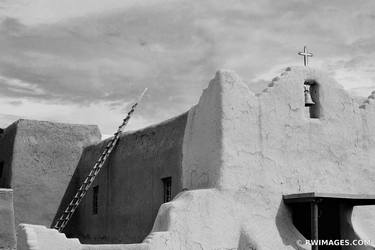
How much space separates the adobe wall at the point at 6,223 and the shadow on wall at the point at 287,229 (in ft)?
24.6

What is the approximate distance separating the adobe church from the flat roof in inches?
1.1

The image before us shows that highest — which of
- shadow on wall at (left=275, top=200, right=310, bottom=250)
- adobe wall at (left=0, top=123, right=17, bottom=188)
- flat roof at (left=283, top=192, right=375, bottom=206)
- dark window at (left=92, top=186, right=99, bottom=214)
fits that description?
adobe wall at (left=0, top=123, right=17, bottom=188)

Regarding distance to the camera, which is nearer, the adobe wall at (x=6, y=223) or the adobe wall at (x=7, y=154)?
the adobe wall at (x=6, y=223)

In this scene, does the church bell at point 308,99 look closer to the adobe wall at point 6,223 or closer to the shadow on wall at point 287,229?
the shadow on wall at point 287,229

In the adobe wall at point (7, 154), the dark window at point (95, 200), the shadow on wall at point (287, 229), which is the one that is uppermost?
A: the adobe wall at point (7, 154)

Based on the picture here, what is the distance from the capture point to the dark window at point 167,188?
568 inches

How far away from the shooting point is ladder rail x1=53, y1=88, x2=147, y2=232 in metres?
17.6

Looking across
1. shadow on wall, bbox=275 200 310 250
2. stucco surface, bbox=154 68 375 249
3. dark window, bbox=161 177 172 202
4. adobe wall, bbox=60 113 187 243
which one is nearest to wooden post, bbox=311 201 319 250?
shadow on wall, bbox=275 200 310 250

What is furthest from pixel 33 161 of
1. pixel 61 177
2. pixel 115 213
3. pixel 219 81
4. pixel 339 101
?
pixel 339 101

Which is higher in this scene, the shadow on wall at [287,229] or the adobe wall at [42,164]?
the adobe wall at [42,164]

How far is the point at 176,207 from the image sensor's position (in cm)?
1209

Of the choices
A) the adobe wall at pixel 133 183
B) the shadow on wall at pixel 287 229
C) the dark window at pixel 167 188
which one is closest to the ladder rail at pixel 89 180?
the adobe wall at pixel 133 183

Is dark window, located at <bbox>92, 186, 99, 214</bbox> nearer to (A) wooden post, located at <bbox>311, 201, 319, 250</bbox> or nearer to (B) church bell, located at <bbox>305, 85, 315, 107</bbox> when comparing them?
(B) church bell, located at <bbox>305, 85, 315, 107</bbox>

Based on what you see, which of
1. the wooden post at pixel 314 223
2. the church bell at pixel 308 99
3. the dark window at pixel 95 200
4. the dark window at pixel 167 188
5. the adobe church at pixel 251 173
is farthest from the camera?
the dark window at pixel 95 200
